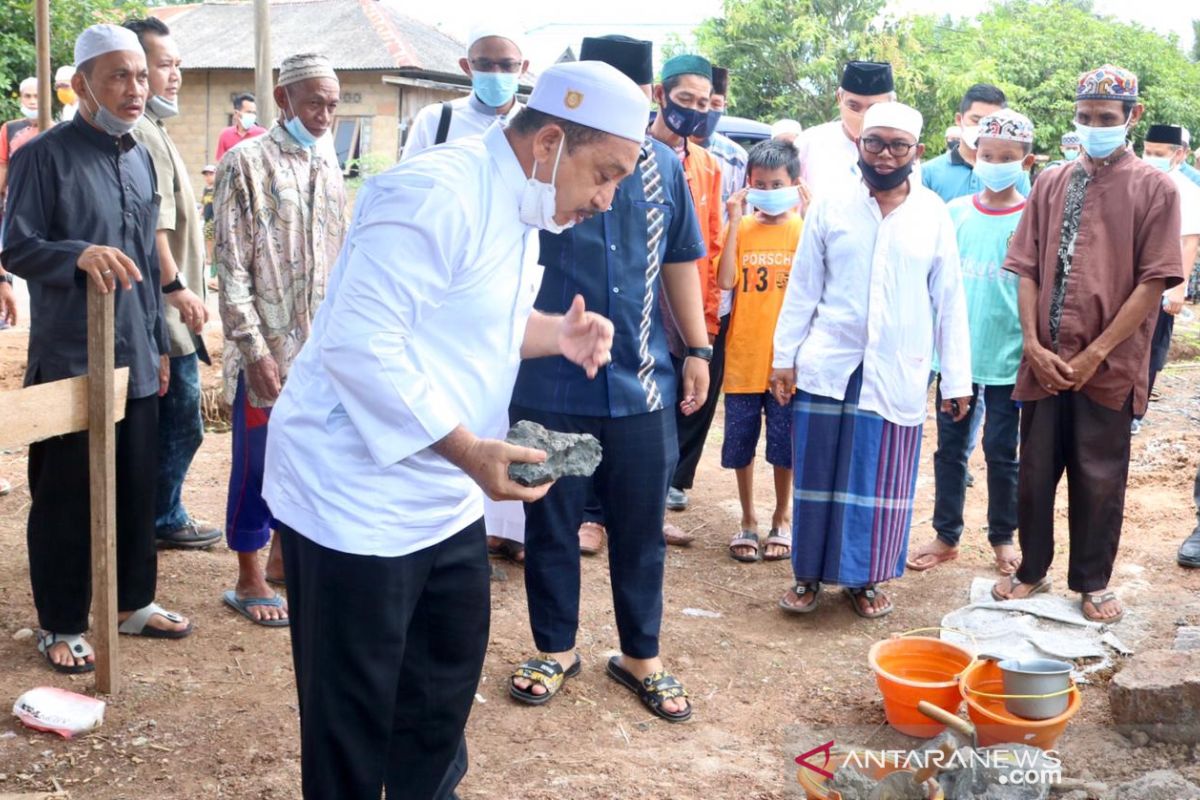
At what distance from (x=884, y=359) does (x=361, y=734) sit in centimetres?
285

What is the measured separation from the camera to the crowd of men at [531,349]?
2.46 meters

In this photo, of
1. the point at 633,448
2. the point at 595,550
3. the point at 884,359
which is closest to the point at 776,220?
the point at 884,359

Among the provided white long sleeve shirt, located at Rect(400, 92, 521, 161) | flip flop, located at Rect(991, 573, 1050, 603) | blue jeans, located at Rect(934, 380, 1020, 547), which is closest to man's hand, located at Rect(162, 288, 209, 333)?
white long sleeve shirt, located at Rect(400, 92, 521, 161)

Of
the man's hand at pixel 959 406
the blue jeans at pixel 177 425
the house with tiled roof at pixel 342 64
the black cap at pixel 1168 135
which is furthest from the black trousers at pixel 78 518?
the house with tiled roof at pixel 342 64

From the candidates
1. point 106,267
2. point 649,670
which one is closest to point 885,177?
point 649,670

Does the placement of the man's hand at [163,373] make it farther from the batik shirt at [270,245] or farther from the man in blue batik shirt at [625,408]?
the man in blue batik shirt at [625,408]

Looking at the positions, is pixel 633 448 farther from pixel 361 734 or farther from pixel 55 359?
pixel 55 359

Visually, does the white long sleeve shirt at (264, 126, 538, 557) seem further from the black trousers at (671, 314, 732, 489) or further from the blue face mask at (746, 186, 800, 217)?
the black trousers at (671, 314, 732, 489)

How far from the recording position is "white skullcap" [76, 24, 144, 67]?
4.09m

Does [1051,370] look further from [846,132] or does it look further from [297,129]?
[297,129]

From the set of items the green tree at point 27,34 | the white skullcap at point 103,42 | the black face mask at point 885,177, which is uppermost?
the green tree at point 27,34

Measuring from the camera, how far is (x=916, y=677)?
4.23 m

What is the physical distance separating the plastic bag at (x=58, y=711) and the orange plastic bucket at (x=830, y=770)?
218cm

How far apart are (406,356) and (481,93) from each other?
2.84m
